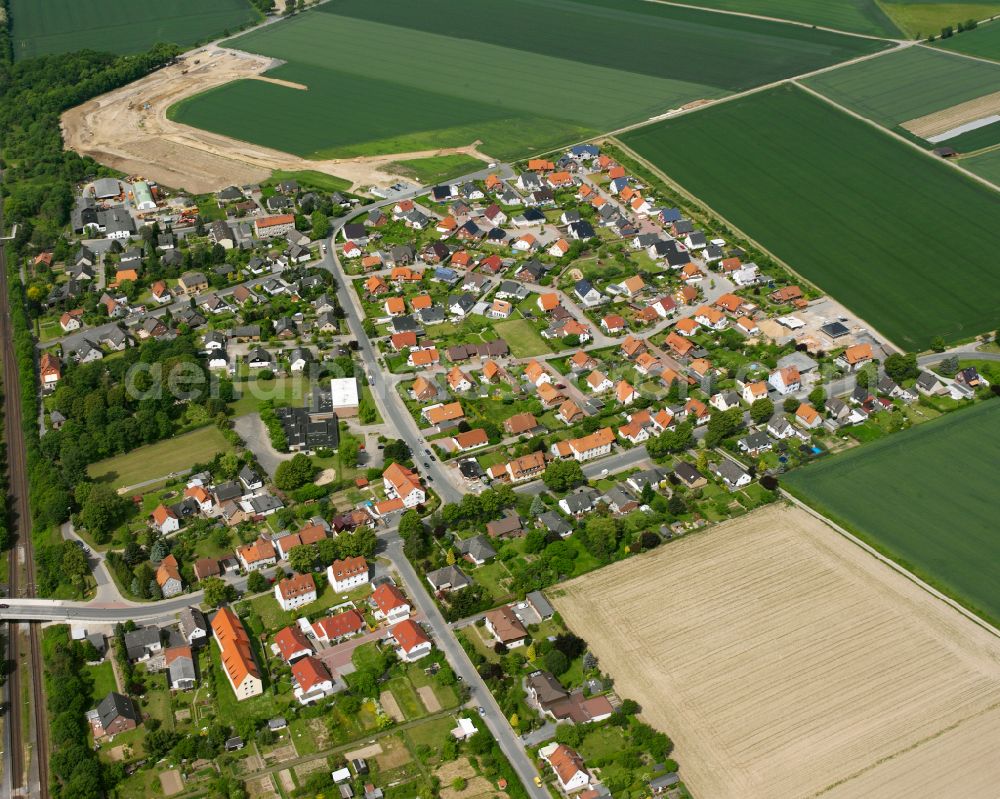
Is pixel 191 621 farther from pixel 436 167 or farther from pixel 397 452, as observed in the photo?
pixel 436 167

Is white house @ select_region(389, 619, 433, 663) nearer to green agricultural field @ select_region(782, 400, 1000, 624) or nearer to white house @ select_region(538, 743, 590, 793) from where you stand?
white house @ select_region(538, 743, 590, 793)

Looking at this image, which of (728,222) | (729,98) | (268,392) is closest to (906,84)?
(729,98)

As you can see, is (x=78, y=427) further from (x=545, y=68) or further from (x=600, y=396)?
(x=545, y=68)

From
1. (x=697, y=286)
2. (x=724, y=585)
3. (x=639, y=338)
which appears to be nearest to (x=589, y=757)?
(x=724, y=585)

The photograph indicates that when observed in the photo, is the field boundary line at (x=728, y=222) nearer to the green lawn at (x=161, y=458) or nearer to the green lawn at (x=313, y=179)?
the green lawn at (x=313, y=179)

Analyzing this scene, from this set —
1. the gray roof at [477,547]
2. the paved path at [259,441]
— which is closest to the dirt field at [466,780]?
the gray roof at [477,547]

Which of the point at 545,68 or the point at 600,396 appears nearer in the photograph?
the point at 600,396

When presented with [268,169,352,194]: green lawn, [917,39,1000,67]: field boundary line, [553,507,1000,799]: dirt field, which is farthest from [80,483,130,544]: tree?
[917,39,1000,67]: field boundary line
